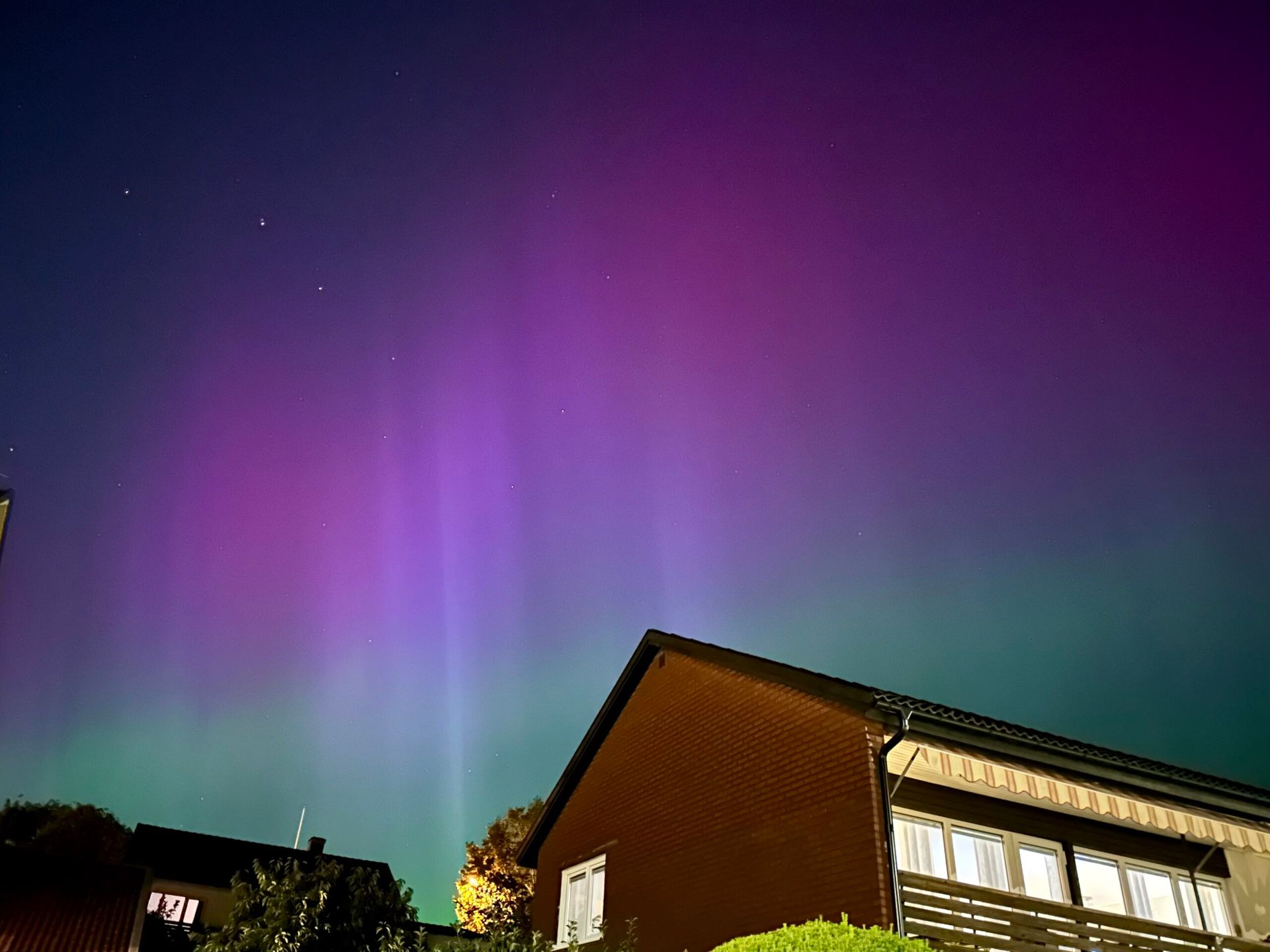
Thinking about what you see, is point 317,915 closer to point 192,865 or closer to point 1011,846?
point 1011,846

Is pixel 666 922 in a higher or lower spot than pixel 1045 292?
lower

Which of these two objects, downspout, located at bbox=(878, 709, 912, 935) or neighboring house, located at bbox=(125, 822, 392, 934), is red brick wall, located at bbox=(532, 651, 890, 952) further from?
neighboring house, located at bbox=(125, 822, 392, 934)

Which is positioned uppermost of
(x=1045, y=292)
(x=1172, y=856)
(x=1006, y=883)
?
(x=1045, y=292)

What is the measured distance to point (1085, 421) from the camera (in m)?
47.1

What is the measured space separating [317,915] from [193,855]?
3989 cm

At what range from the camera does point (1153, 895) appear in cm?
1944

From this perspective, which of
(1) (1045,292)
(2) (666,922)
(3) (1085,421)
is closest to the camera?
(2) (666,922)

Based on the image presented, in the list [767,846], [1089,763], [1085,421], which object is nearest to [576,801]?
[767,846]

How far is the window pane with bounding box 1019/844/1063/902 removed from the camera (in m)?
17.8

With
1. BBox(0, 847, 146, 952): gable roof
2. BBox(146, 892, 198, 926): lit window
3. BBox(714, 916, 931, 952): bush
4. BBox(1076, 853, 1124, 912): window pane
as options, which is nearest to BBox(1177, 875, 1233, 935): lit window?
BBox(1076, 853, 1124, 912): window pane

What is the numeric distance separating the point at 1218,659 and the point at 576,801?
266 ft

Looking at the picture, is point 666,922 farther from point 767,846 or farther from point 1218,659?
point 1218,659

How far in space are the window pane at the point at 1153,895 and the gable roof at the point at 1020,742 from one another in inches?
89.8

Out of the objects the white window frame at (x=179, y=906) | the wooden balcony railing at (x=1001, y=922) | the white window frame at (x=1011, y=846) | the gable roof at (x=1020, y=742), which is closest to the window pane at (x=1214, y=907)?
the gable roof at (x=1020, y=742)
